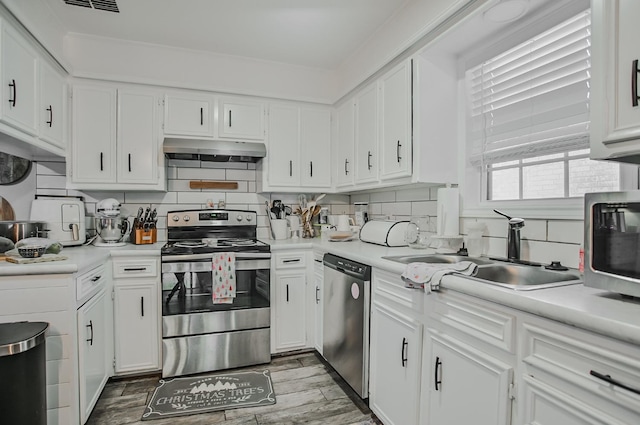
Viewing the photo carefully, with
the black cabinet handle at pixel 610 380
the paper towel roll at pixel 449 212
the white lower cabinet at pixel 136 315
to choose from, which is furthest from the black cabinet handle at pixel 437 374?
the white lower cabinet at pixel 136 315

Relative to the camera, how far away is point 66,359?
1.76 m

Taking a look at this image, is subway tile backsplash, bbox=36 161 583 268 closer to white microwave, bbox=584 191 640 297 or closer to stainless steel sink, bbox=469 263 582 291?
stainless steel sink, bbox=469 263 582 291

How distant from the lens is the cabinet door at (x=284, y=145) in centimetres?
317

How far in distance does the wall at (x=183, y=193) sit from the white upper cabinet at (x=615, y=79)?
2644 millimetres

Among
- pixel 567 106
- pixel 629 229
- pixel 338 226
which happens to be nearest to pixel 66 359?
pixel 338 226

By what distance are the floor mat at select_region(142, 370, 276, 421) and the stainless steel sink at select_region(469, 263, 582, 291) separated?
1.51 meters

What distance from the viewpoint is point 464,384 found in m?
1.32

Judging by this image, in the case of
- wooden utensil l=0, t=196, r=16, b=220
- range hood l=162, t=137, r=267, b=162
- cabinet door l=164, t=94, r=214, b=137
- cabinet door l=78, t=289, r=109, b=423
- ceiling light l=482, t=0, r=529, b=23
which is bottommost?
cabinet door l=78, t=289, r=109, b=423

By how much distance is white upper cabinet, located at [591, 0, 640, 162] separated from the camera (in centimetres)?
102

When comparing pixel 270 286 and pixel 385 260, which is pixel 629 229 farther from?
pixel 270 286

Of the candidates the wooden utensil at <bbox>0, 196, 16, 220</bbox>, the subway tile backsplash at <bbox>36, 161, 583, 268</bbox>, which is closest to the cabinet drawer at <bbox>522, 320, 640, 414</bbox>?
the subway tile backsplash at <bbox>36, 161, 583, 268</bbox>

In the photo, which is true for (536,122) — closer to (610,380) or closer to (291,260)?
(610,380)

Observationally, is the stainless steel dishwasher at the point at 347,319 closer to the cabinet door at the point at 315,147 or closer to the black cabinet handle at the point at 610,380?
the cabinet door at the point at 315,147

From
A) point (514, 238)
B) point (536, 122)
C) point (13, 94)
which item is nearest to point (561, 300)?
point (514, 238)
